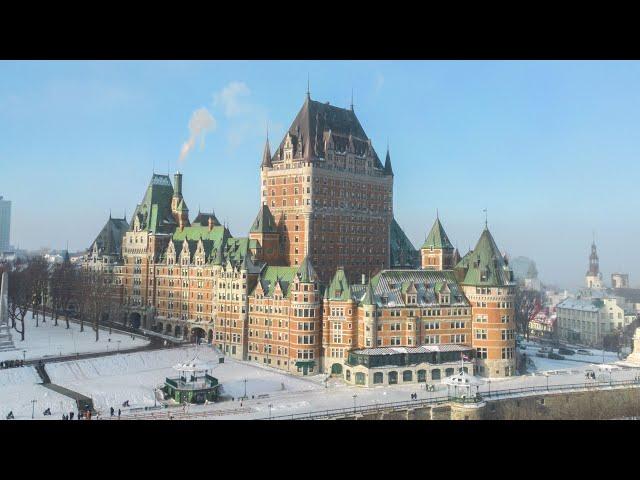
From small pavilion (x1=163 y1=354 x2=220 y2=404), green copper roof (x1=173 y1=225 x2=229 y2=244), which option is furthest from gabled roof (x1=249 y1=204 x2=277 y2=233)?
small pavilion (x1=163 y1=354 x2=220 y2=404)

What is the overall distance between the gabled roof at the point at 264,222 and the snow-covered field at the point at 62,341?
51.1 ft

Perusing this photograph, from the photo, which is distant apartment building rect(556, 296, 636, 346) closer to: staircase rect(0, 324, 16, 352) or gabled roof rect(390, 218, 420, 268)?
gabled roof rect(390, 218, 420, 268)

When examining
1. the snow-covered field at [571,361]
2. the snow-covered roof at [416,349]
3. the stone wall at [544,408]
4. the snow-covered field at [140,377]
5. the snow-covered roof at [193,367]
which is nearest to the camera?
the stone wall at [544,408]

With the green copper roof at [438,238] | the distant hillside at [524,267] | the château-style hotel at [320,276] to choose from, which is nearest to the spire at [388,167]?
the château-style hotel at [320,276]

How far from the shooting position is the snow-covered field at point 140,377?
157 ft

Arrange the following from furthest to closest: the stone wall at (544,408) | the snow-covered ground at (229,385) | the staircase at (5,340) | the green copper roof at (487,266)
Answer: the green copper roof at (487,266), the staircase at (5,340), the stone wall at (544,408), the snow-covered ground at (229,385)

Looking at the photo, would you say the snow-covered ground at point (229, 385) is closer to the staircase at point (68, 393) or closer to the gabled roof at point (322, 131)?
the staircase at point (68, 393)

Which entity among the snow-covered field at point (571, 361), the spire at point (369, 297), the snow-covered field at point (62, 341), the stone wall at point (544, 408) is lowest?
the stone wall at point (544, 408)

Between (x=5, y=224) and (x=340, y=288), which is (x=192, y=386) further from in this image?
(x=5, y=224)

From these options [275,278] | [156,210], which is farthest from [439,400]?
[156,210]

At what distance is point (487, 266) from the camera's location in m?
59.6
